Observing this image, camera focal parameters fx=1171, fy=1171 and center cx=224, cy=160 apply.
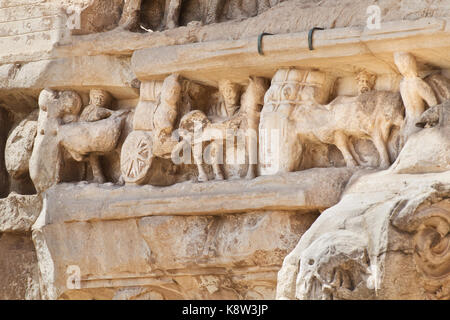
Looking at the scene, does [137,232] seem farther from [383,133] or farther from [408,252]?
[408,252]

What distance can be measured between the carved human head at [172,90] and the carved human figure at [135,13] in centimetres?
54

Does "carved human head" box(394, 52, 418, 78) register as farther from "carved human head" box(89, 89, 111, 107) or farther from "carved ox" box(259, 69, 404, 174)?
"carved human head" box(89, 89, 111, 107)

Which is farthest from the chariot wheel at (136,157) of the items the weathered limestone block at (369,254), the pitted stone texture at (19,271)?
the weathered limestone block at (369,254)

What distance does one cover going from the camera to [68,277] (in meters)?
8.16

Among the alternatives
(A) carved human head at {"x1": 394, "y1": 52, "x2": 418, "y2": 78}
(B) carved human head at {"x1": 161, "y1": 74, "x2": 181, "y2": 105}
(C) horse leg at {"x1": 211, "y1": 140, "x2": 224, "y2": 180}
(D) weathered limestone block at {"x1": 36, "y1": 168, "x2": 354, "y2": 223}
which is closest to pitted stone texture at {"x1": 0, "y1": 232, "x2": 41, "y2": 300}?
(D) weathered limestone block at {"x1": 36, "y1": 168, "x2": 354, "y2": 223}

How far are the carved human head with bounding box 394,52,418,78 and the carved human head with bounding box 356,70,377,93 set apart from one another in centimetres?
36

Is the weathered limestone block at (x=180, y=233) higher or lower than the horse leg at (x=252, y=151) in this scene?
lower

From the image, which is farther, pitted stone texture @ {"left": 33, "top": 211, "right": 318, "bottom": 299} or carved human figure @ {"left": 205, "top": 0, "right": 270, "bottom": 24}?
carved human figure @ {"left": 205, "top": 0, "right": 270, "bottom": 24}

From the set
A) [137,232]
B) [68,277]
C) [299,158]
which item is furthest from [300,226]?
[68,277]

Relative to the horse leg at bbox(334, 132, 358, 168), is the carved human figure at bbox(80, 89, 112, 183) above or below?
above

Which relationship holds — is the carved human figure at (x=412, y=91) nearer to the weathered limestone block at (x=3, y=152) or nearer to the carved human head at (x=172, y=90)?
the carved human head at (x=172, y=90)

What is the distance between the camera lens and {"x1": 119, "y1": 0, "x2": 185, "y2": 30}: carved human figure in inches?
328

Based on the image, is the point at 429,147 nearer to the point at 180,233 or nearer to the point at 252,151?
the point at 252,151

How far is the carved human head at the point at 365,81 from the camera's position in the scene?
7430mm
